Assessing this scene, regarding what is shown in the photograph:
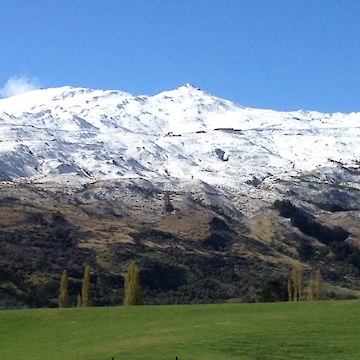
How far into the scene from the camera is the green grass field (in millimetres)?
49250

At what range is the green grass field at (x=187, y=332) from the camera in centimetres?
4925

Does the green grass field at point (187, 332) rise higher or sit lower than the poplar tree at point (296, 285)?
lower

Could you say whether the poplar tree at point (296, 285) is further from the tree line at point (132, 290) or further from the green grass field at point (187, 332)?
the green grass field at point (187, 332)

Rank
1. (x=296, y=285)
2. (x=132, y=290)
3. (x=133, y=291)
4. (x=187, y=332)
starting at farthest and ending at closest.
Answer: (x=296, y=285), (x=132, y=290), (x=133, y=291), (x=187, y=332)

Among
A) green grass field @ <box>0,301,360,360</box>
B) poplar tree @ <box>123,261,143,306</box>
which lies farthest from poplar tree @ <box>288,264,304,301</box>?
green grass field @ <box>0,301,360,360</box>

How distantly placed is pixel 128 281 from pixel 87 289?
744cm

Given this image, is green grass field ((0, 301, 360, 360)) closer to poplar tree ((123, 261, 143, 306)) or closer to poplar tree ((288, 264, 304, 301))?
poplar tree ((123, 261, 143, 306))

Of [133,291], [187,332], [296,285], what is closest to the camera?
[187,332]

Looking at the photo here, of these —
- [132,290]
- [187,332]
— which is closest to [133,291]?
[132,290]

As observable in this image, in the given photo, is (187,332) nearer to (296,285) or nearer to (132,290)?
(132,290)

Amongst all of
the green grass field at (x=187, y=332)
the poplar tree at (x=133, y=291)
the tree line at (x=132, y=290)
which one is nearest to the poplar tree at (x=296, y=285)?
the tree line at (x=132, y=290)

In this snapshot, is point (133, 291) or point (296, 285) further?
point (296, 285)

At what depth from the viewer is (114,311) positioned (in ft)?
232

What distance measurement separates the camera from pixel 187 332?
57281 millimetres
